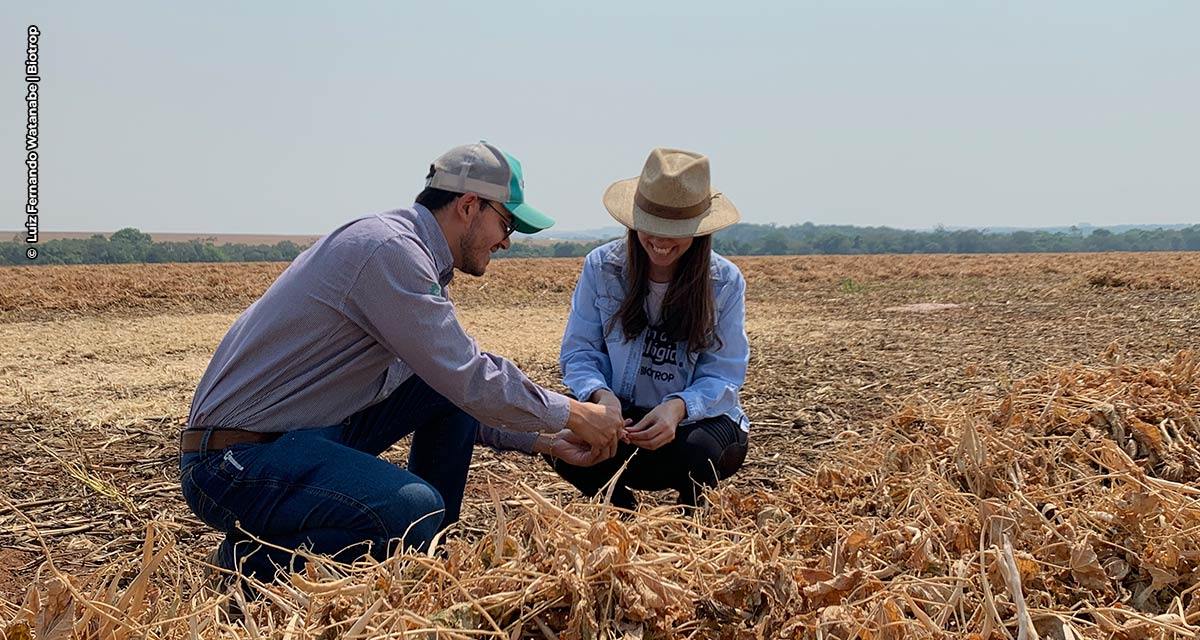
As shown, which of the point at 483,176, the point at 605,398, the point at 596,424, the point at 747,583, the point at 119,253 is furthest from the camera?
the point at 119,253

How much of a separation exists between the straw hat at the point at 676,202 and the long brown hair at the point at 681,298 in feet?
0.37

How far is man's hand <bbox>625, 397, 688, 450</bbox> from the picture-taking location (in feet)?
9.54

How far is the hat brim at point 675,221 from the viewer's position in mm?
3035

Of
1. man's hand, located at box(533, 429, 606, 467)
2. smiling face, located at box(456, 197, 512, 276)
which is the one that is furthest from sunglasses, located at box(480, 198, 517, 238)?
man's hand, located at box(533, 429, 606, 467)

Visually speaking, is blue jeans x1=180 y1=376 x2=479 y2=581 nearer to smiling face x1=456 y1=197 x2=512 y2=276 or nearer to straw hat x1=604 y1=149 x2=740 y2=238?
smiling face x1=456 y1=197 x2=512 y2=276

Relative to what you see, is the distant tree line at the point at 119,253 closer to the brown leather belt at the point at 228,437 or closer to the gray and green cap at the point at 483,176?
the brown leather belt at the point at 228,437

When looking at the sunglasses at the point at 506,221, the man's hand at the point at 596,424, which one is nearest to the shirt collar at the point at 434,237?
the sunglasses at the point at 506,221

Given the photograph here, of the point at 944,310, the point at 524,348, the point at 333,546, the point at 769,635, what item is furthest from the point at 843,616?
the point at 944,310

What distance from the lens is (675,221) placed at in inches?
120

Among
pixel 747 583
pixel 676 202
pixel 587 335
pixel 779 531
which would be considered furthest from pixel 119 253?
pixel 747 583

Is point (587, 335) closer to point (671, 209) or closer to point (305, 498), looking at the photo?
point (671, 209)

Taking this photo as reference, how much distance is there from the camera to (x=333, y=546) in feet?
7.95

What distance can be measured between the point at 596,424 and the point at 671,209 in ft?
2.52

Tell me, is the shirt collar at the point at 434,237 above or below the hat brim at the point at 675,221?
below
